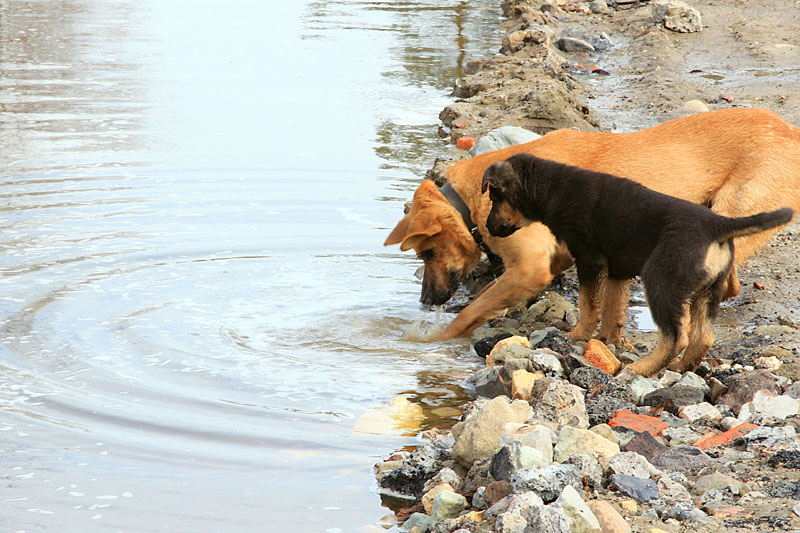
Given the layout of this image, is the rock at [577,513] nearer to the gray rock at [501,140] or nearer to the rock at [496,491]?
the rock at [496,491]

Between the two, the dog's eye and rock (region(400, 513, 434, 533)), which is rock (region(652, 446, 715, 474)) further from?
the dog's eye

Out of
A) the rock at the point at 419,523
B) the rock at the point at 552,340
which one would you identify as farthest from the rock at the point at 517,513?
the rock at the point at 552,340

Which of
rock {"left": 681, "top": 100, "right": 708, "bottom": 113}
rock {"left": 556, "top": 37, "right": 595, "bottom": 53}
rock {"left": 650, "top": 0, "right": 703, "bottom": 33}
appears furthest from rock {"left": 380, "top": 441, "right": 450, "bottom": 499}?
rock {"left": 650, "top": 0, "right": 703, "bottom": 33}

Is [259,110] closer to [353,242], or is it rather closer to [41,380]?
[353,242]

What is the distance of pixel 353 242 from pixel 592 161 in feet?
10.2

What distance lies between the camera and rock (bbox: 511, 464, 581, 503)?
4.07 m

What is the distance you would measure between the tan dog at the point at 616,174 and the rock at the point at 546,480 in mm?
2582

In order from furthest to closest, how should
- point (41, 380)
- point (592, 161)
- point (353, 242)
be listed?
point (353, 242), point (592, 161), point (41, 380)

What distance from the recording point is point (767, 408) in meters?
5.12

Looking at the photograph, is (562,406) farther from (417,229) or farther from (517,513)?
(417,229)

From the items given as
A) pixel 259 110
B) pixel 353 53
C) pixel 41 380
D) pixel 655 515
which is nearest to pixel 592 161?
pixel 655 515

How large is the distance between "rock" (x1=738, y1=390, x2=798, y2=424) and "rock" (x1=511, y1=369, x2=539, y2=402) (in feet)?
4.04

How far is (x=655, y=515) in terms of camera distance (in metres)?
3.94

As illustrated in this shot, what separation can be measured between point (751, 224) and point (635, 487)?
187 cm
